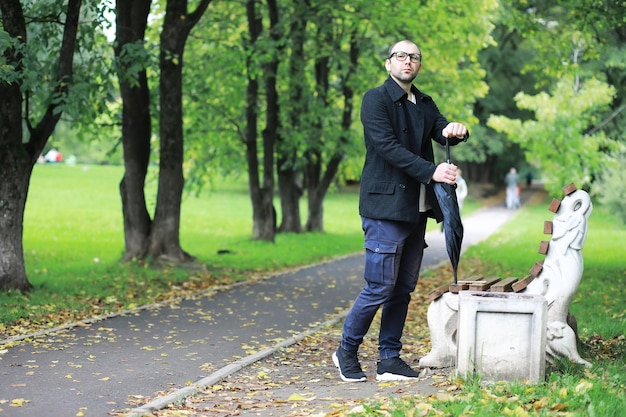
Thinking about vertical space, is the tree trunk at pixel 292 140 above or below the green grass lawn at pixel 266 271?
above

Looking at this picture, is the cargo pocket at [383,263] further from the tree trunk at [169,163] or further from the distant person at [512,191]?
the distant person at [512,191]

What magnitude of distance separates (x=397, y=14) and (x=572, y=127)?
44.2 feet

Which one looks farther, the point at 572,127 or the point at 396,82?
the point at 572,127

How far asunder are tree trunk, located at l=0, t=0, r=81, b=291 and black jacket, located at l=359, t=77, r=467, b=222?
19.1ft

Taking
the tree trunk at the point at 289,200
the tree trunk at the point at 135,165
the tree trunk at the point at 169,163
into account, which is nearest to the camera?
the tree trunk at the point at 169,163

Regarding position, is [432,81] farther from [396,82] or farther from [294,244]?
[396,82]

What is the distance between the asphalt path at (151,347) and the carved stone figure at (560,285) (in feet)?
6.03

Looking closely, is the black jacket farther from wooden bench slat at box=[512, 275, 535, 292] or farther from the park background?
the park background

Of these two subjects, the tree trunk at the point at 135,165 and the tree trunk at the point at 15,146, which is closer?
the tree trunk at the point at 15,146

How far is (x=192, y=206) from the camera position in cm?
4062

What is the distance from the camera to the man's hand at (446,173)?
256 inches

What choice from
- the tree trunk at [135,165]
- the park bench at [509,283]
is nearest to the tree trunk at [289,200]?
the tree trunk at [135,165]

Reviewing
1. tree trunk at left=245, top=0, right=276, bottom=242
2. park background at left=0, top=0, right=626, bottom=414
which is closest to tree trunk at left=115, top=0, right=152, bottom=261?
park background at left=0, top=0, right=626, bottom=414

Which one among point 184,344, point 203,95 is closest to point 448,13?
point 203,95
